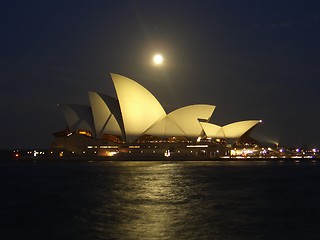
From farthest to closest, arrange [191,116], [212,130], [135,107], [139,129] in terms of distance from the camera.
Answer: [212,130], [191,116], [139,129], [135,107]

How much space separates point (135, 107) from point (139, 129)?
25.3ft

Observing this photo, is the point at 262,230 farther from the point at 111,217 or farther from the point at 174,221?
the point at 111,217

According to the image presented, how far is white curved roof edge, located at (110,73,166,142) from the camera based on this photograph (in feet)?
232

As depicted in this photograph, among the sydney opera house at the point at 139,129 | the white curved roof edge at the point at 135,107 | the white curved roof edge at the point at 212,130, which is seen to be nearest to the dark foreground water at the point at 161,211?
the white curved roof edge at the point at 135,107

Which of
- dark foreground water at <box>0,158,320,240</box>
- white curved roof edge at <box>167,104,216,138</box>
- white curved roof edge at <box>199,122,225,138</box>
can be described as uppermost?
white curved roof edge at <box>167,104,216,138</box>

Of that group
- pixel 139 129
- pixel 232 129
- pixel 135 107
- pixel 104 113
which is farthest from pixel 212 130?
pixel 104 113

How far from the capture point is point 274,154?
10462cm

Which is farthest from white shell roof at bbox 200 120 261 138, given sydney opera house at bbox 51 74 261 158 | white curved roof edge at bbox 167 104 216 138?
white curved roof edge at bbox 167 104 216 138

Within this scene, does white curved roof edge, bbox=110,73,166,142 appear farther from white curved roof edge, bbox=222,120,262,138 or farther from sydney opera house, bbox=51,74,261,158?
white curved roof edge, bbox=222,120,262,138

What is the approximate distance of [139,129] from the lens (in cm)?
8162

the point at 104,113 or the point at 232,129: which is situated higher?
the point at 104,113

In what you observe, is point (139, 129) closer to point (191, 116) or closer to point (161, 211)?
point (191, 116)

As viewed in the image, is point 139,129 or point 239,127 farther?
point 239,127

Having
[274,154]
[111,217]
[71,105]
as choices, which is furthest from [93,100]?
[111,217]
